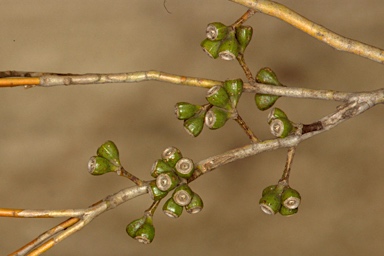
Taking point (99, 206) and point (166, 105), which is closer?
point (99, 206)

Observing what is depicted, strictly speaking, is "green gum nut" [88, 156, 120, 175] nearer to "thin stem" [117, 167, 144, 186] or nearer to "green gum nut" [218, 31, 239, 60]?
"thin stem" [117, 167, 144, 186]

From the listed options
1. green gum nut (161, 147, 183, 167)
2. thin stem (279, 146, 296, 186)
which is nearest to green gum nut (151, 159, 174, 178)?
green gum nut (161, 147, 183, 167)

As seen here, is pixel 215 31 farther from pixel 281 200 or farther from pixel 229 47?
pixel 281 200

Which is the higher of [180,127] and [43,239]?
[180,127]

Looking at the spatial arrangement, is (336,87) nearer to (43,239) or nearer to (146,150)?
(146,150)

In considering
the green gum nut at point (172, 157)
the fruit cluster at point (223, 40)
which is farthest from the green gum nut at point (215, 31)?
the green gum nut at point (172, 157)

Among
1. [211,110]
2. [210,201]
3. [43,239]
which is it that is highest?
[210,201]

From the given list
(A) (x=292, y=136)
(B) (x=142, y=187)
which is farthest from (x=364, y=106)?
(B) (x=142, y=187)
